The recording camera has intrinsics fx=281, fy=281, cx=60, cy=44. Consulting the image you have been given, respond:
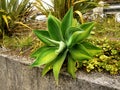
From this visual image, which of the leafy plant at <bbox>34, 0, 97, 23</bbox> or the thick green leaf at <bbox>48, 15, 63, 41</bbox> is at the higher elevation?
the leafy plant at <bbox>34, 0, 97, 23</bbox>

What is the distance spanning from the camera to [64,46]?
283cm

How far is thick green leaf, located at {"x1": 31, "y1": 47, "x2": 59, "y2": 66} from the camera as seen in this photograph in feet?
9.41

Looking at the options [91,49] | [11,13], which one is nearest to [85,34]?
[91,49]

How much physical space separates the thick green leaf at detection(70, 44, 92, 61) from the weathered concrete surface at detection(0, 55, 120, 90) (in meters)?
0.20

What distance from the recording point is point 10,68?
3889mm

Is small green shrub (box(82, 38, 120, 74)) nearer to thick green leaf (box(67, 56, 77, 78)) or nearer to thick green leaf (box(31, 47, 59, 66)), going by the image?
thick green leaf (box(67, 56, 77, 78))

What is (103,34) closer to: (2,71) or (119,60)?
(119,60)

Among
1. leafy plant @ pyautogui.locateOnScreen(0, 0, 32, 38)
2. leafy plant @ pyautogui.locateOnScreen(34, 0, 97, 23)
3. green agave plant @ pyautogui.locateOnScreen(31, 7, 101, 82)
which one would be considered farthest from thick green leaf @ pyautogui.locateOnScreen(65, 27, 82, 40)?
leafy plant @ pyautogui.locateOnScreen(0, 0, 32, 38)

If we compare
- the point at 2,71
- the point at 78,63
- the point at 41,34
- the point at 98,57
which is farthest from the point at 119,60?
the point at 2,71

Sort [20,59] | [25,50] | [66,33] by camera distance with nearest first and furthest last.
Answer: [66,33]
[20,59]
[25,50]

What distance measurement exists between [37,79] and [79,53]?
0.81m

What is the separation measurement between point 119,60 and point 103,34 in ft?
3.02

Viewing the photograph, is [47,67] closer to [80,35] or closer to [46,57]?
[46,57]

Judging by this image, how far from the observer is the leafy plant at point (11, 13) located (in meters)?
4.73
